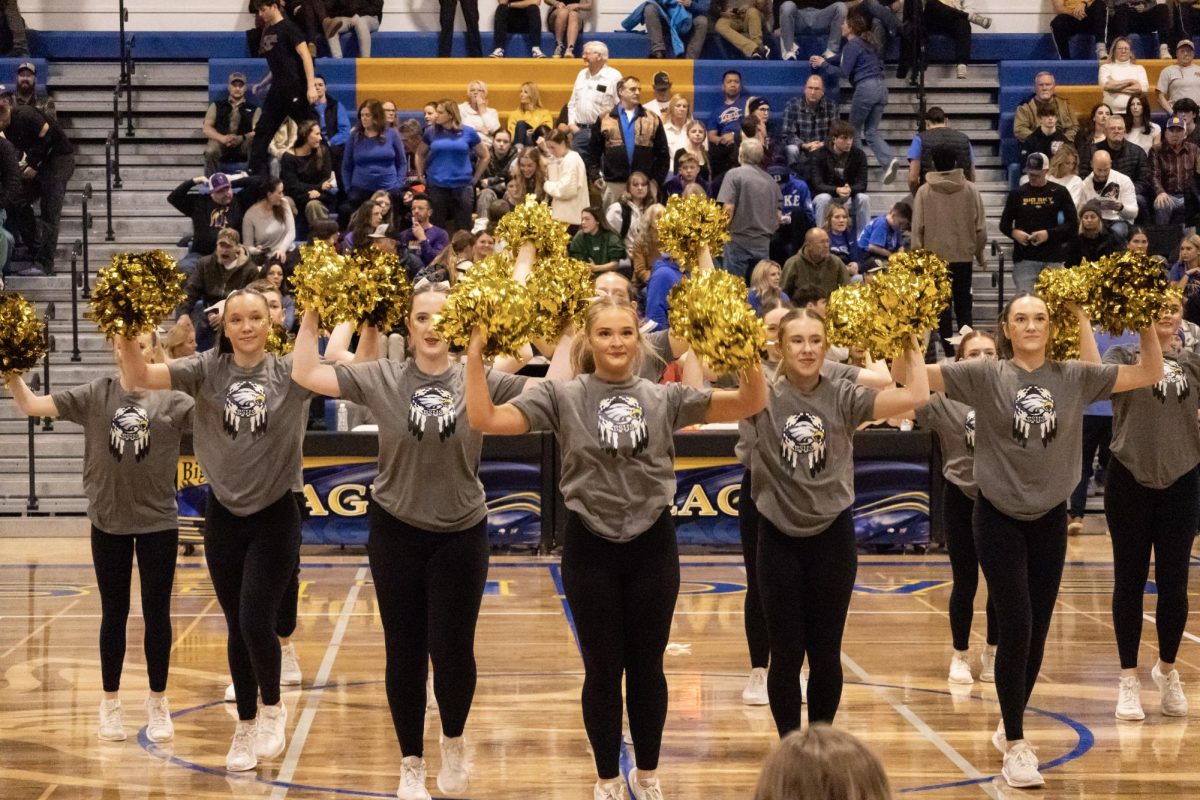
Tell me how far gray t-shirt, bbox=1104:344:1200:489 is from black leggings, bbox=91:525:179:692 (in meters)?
3.66

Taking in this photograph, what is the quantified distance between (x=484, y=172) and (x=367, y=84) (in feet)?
9.54

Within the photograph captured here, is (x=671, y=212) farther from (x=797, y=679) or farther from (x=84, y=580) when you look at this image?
(x=84, y=580)

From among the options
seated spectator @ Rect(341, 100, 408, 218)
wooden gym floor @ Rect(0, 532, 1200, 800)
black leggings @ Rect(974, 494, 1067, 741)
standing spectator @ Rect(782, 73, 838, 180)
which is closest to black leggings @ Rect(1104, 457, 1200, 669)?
wooden gym floor @ Rect(0, 532, 1200, 800)

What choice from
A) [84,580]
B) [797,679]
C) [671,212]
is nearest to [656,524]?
[797,679]

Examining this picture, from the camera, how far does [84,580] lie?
1015 centimetres

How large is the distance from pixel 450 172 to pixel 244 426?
8.67 metres

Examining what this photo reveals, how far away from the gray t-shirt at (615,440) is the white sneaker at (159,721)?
2108mm

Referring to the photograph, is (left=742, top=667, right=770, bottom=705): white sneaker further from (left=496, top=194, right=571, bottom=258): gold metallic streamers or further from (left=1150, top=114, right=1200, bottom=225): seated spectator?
(left=1150, top=114, right=1200, bottom=225): seated spectator

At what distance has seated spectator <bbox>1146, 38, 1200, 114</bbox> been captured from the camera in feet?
51.9

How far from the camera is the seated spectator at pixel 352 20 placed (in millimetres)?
16766

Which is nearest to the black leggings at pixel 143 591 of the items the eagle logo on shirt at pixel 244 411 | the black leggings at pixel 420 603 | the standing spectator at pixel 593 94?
the eagle logo on shirt at pixel 244 411

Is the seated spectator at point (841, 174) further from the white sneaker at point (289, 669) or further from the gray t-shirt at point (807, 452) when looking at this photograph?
the gray t-shirt at point (807, 452)

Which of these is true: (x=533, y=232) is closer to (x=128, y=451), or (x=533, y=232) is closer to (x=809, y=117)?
(x=128, y=451)

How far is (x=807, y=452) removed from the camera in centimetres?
525
